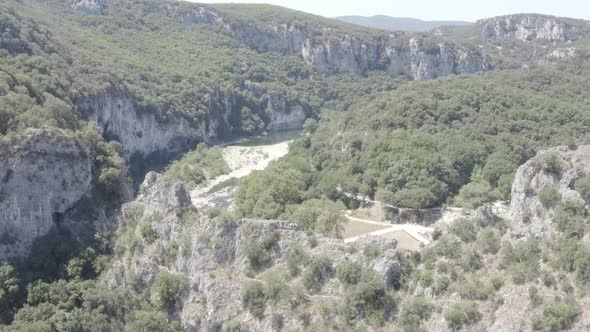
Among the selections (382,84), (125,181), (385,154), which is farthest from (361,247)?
(382,84)

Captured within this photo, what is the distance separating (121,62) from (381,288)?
9488 cm

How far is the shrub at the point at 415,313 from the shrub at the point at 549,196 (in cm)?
1013

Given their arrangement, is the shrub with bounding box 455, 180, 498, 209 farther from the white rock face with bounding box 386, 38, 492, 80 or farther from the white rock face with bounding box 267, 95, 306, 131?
the white rock face with bounding box 386, 38, 492, 80

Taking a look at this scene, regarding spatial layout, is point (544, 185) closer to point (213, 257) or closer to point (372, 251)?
point (372, 251)

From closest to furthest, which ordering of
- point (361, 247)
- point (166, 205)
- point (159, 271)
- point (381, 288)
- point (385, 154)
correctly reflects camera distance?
point (381, 288) < point (361, 247) < point (159, 271) < point (166, 205) < point (385, 154)

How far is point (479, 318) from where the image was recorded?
111 feet

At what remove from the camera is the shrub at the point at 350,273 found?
125 ft

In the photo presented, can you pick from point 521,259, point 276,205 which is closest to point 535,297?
point 521,259

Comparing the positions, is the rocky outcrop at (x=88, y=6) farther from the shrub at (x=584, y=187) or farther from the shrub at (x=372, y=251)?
the shrub at (x=584, y=187)

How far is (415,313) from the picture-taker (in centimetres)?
3522

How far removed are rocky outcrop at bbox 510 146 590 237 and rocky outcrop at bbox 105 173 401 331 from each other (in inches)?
338

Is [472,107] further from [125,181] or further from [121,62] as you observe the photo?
[121,62]

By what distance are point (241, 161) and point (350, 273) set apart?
68.6 m

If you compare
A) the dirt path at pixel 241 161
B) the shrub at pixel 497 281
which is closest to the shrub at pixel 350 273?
the shrub at pixel 497 281
